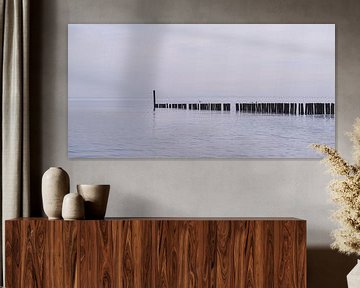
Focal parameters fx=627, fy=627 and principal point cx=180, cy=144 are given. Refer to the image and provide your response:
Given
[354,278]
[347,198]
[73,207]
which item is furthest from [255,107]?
[73,207]

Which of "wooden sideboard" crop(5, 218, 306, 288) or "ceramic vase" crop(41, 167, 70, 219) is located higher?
"ceramic vase" crop(41, 167, 70, 219)

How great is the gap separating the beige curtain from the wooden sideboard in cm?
46

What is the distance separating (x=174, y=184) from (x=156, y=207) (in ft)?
0.63

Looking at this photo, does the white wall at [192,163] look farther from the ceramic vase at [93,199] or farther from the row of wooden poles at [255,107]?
the ceramic vase at [93,199]

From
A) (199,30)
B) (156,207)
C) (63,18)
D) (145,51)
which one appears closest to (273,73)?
(199,30)

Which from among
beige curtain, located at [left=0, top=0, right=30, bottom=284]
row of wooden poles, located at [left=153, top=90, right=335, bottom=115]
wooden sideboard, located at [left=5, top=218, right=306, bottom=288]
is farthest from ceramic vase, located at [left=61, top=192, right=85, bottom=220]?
row of wooden poles, located at [left=153, top=90, right=335, bottom=115]

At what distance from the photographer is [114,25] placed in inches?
164

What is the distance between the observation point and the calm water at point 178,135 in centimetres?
Answer: 416

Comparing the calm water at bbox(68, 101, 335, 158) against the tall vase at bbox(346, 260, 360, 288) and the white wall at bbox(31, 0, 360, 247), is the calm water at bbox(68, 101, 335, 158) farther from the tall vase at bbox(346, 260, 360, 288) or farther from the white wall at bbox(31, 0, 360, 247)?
the tall vase at bbox(346, 260, 360, 288)

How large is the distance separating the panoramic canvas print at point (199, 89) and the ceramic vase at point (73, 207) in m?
0.61

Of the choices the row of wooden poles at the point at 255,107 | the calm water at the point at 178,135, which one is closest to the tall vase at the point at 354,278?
the calm water at the point at 178,135

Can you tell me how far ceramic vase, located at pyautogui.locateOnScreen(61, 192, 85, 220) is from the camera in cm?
358

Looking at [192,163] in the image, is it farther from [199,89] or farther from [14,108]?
[14,108]

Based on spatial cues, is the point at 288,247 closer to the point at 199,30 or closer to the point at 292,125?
the point at 292,125
